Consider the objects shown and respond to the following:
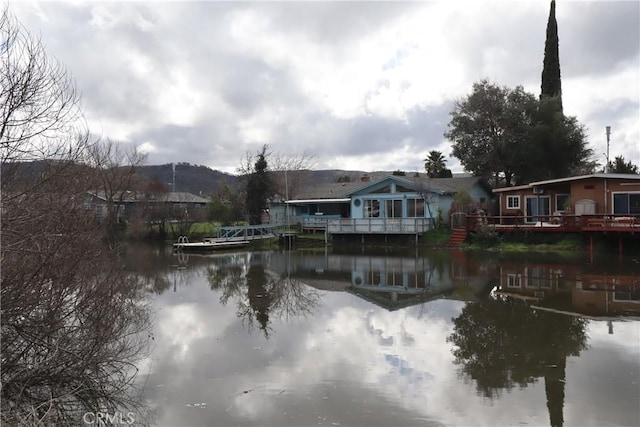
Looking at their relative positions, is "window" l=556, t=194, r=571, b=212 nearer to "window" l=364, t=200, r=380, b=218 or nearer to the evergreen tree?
"window" l=364, t=200, r=380, b=218

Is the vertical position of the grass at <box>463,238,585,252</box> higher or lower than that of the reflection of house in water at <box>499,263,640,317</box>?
higher

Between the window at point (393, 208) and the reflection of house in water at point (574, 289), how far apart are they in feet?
45.9

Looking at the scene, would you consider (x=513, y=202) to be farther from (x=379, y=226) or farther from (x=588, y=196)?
(x=379, y=226)

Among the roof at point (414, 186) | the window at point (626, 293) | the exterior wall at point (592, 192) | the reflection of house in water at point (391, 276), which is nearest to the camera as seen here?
the window at point (626, 293)

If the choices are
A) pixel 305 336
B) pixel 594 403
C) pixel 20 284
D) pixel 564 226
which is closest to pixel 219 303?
pixel 305 336

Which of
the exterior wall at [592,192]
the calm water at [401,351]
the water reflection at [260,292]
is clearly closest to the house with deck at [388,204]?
the exterior wall at [592,192]

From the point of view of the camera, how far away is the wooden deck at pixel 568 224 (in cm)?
2339

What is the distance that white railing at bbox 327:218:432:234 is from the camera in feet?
104

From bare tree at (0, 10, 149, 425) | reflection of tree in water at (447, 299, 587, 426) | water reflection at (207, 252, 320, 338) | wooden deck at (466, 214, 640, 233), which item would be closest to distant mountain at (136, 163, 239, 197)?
wooden deck at (466, 214, 640, 233)

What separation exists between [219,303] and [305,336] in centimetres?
477

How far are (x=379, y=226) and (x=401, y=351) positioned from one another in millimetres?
23386

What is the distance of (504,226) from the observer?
2848 cm

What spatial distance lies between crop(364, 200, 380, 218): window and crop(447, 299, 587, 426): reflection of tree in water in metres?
22.0

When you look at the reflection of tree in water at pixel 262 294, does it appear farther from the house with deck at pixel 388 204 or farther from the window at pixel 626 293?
the house with deck at pixel 388 204
